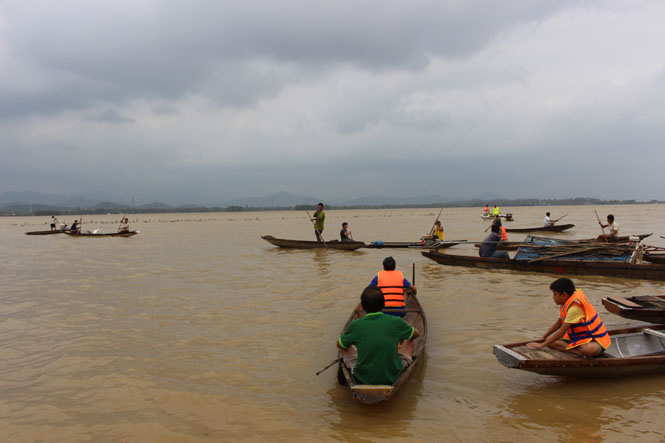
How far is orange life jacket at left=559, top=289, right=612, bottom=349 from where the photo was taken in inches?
190

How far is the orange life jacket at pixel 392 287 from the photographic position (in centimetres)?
645

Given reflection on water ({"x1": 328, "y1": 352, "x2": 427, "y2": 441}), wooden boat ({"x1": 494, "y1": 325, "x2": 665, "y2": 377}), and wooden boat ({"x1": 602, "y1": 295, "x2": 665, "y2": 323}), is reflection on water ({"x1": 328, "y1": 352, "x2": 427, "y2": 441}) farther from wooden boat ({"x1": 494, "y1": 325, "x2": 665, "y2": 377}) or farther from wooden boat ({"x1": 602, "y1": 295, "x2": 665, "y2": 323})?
wooden boat ({"x1": 602, "y1": 295, "x2": 665, "y2": 323})

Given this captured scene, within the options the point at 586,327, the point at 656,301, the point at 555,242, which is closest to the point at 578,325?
the point at 586,327

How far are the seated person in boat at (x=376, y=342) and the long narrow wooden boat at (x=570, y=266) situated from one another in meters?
9.24

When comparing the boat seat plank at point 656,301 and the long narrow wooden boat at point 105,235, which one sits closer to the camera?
the boat seat plank at point 656,301

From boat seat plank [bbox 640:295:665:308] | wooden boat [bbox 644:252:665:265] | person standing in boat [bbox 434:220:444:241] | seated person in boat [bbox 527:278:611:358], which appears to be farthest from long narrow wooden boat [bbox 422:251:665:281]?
seated person in boat [bbox 527:278:611:358]

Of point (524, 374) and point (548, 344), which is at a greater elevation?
point (548, 344)

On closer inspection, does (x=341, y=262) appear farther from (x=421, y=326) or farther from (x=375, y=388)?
(x=375, y=388)

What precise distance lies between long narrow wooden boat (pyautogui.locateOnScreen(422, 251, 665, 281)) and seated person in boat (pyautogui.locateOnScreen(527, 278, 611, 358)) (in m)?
7.67

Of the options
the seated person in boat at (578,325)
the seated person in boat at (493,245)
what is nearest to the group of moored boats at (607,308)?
the seated person in boat at (578,325)

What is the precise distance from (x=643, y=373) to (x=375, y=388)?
10.9 ft

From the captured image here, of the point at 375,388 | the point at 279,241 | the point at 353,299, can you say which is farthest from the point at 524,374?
the point at 279,241

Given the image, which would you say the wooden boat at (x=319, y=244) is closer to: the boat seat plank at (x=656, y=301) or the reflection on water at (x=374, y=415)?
the boat seat plank at (x=656, y=301)

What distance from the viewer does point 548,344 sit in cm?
509
